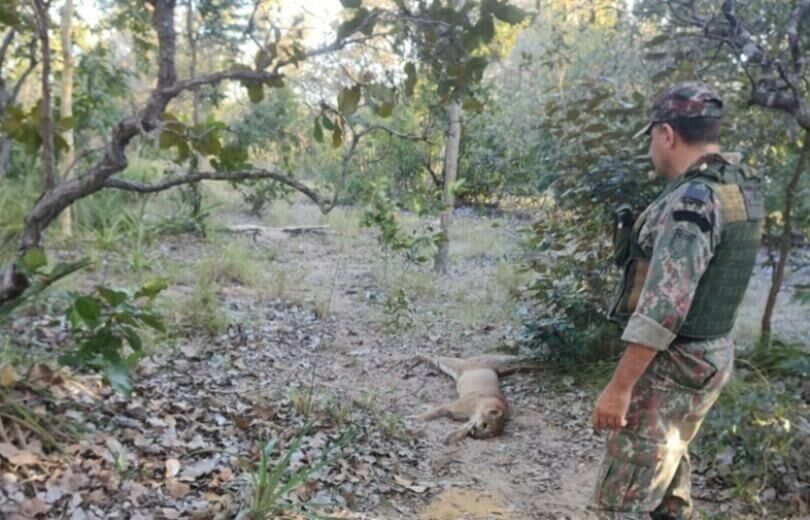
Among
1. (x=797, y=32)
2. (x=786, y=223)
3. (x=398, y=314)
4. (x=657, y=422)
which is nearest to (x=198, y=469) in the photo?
(x=657, y=422)

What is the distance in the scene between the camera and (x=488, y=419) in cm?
379

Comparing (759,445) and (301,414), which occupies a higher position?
(759,445)

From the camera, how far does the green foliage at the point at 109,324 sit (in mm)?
2043

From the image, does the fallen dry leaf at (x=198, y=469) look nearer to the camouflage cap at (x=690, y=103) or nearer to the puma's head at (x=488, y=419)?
the puma's head at (x=488, y=419)

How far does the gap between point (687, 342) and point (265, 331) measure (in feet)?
11.8

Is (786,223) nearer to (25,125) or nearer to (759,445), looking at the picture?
(759,445)

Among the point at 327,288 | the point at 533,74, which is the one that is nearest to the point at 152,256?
the point at 327,288

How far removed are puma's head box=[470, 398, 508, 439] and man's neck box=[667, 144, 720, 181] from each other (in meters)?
2.10

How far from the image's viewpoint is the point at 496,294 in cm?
676

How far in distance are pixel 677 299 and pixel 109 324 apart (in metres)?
1.72

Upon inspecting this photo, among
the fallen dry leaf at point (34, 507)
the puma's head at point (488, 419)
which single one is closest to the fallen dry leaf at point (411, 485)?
the puma's head at point (488, 419)

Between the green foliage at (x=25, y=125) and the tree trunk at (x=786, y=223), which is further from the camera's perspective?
the tree trunk at (x=786, y=223)

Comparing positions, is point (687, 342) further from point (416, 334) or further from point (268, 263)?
point (268, 263)

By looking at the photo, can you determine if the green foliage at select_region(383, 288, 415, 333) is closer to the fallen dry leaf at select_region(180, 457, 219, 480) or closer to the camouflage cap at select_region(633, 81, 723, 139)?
the fallen dry leaf at select_region(180, 457, 219, 480)
